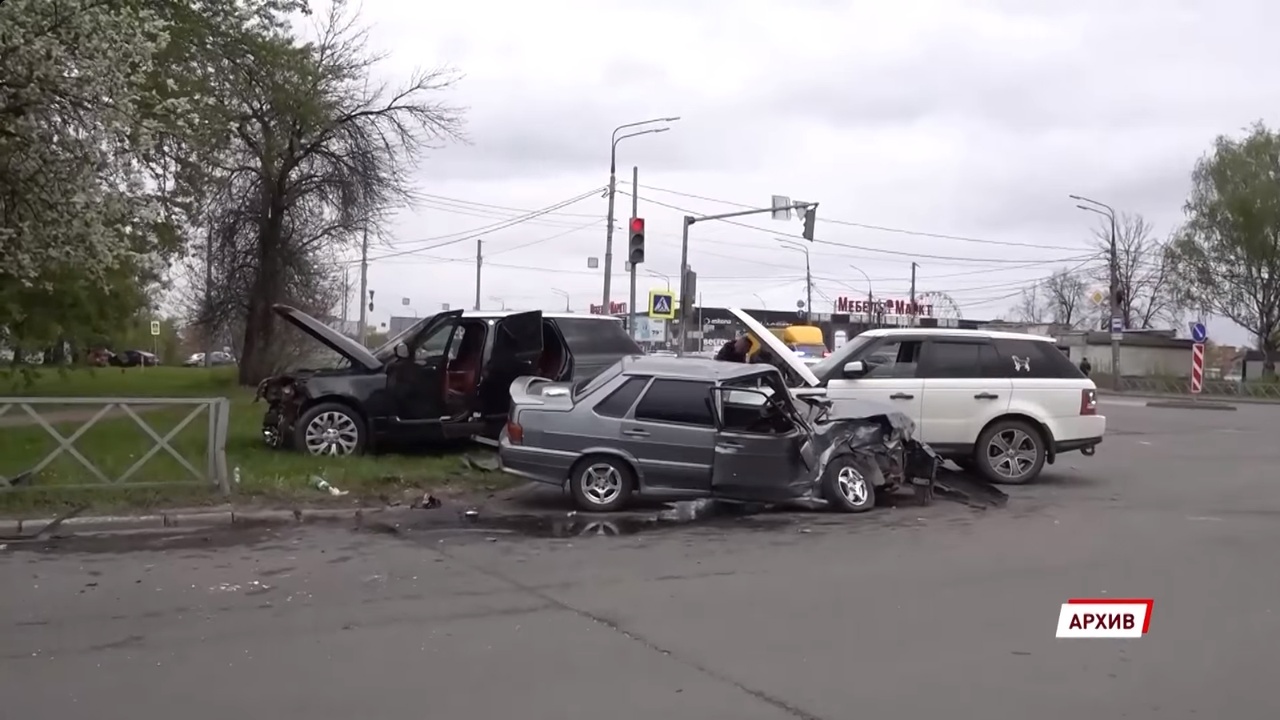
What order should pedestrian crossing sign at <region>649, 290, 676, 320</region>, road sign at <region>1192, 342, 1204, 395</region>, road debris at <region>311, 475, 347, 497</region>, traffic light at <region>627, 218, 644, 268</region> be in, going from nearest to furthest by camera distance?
1. road debris at <region>311, 475, 347, 497</region>
2. traffic light at <region>627, 218, 644, 268</region>
3. pedestrian crossing sign at <region>649, 290, 676, 320</region>
4. road sign at <region>1192, 342, 1204, 395</region>

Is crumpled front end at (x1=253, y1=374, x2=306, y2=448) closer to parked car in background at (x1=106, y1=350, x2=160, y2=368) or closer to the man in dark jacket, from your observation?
the man in dark jacket

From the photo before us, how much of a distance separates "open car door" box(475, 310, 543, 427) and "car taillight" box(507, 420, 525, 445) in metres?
2.74

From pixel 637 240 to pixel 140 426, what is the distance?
1416 centimetres

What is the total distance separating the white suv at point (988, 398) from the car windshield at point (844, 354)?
14.4 inches

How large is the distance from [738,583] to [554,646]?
2083 mm

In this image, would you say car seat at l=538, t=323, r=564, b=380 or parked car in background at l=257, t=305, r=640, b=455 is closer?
parked car in background at l=257, t=305, r=640, b=455

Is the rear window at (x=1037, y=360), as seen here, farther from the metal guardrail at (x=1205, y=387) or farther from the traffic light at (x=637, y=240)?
the metal guardrail at (x=1205, y=387)

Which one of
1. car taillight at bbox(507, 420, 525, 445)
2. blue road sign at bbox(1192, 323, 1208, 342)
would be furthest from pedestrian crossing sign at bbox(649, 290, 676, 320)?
blue road sign at bbox(1192, 323, 1208, 342)

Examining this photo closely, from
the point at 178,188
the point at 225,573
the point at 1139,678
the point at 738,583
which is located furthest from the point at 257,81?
the point at 1139,678

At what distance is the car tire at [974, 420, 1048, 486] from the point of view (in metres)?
13.8

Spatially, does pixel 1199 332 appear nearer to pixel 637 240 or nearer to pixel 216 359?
pixel 637 240

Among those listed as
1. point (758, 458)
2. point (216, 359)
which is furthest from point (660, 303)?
point (216, 359)

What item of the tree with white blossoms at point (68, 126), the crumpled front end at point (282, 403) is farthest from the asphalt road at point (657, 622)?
the tree with white blossoms at point (68, 126)

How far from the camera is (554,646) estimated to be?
6.48 meters
